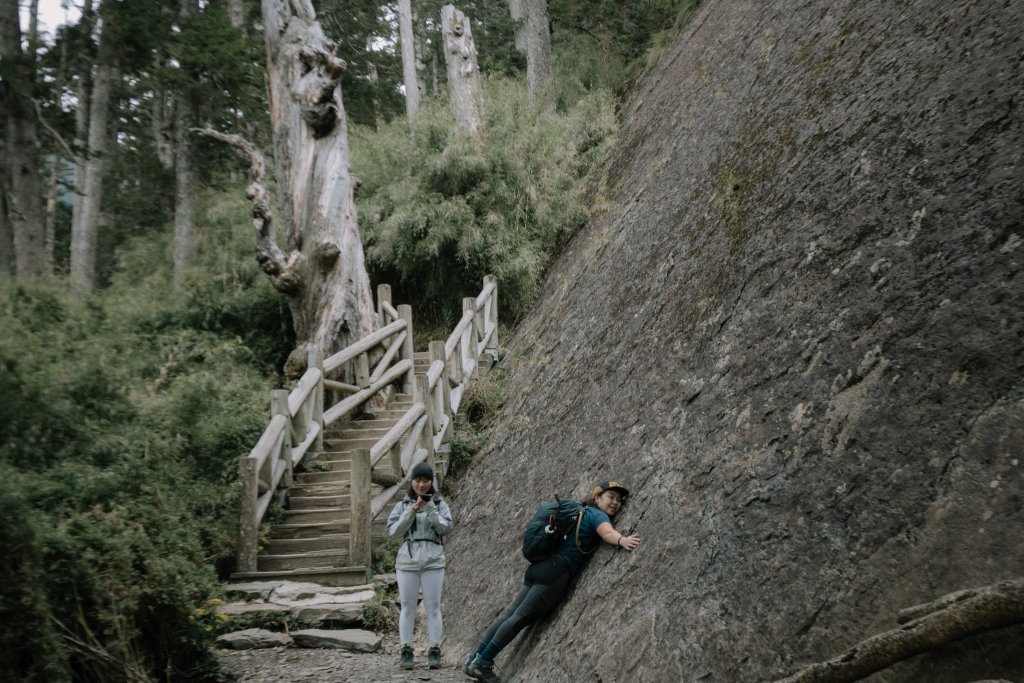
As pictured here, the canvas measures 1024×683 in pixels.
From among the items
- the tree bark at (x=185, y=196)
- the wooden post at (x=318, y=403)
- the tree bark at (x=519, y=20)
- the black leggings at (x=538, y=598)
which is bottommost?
the black leggings at (x=538, y=598)

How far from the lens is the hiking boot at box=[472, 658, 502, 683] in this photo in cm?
530

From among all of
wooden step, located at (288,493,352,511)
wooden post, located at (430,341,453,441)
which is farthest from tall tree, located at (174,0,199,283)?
wooden step, located at (288,493,352,511)

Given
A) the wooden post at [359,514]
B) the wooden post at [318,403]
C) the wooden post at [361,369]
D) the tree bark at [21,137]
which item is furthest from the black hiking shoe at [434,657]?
the tree bark at [21,137]

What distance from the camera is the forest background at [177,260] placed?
451 centimetres

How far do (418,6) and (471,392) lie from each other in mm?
25152

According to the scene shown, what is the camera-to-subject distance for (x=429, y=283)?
1458 centimetres

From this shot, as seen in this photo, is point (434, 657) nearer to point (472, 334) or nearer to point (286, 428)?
point (286, 428)

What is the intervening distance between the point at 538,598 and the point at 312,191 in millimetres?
9243

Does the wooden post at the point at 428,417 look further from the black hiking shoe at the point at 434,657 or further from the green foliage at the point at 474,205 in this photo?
the green foliage at the point at 474,205

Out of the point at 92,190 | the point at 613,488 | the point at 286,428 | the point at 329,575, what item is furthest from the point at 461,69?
the point at 613,488

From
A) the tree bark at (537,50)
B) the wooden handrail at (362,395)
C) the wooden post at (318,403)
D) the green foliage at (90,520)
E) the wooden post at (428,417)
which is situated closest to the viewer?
the green foliage at (90,520)

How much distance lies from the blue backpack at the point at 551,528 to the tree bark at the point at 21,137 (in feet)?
33.6

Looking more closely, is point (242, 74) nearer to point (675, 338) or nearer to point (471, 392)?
point (471, 392)

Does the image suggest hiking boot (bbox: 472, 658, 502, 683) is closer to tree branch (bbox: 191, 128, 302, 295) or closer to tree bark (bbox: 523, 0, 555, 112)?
tree branch (bbox: 191, 128, 302, 295)
